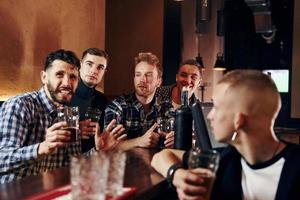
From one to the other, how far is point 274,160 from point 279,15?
417 inches

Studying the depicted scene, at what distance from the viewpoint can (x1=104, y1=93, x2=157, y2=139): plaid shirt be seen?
2906 millimetres

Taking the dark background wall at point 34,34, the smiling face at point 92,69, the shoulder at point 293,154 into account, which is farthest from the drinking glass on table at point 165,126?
the dark background wall at point 34,34

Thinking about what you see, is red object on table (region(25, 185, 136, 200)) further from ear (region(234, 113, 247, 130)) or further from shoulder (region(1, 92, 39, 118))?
shoulder (region(1, 92, 39, 118))

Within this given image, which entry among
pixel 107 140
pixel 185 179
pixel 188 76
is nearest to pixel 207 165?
pixel 185 179

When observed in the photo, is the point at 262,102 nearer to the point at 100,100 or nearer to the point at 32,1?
the point at 100,100

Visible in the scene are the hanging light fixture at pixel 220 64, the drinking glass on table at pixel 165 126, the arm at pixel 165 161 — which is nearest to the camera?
the arm at pixel 165 161

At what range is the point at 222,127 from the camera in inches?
55.4

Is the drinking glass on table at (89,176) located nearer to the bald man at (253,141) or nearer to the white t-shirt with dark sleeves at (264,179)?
the bald man at (253,141)

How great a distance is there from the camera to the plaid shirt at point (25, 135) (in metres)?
2.00

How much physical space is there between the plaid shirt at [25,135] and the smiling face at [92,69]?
1.19m

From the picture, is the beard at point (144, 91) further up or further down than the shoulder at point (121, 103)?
further up

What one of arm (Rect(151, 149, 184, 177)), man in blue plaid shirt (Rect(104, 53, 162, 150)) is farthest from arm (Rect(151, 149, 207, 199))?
man in blue plaid shirt (Rect(104, 53, 162, 150))

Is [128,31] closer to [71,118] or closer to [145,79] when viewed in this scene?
[145,79]

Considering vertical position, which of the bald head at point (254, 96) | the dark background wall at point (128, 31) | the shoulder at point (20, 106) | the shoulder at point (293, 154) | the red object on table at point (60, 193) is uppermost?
the dark background wall at point (128, 31)
